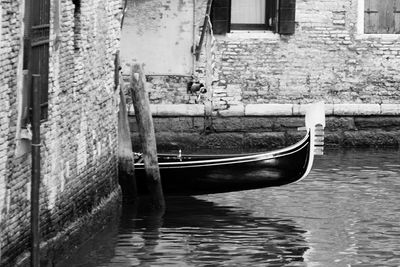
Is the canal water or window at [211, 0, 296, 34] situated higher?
window at [211, 0, 296, 34]

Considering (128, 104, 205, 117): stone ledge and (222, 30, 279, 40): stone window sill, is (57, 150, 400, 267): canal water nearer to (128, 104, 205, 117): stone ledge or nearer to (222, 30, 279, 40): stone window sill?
(128, 104, 205, 117): stone ledge

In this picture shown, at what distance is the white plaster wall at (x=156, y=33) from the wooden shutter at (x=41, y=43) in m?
9.13

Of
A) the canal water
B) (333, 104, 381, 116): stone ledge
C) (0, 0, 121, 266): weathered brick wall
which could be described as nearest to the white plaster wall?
(333, 104, 381, 116): stone ledge

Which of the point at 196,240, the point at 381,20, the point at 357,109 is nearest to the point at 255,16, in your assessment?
the point at 381,20

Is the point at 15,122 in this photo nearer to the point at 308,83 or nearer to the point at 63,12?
the point at 63,12

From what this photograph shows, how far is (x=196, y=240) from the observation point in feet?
46.0

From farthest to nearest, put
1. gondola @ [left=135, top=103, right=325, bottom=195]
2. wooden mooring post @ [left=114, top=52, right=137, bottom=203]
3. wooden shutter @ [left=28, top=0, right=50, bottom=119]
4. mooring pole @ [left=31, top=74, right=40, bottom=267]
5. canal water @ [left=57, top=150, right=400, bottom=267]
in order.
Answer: gondola @ [left=135, top=103, right=325, bottom=195]
wooden mooring post @ [left=114, top=52, right=137, bottom=203]
canal water @ [left=57, top=150, right=400, bottom=267]
wooden shutter @ [left=28, top=0, right=50, bottom=119]
mooring pole @ [left=31, top=74, right=40, bottom=267]

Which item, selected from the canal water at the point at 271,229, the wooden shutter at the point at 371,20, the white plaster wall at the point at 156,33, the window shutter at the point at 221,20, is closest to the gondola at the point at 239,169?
the canal water at the point at 271,229

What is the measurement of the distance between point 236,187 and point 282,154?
0.62 meters

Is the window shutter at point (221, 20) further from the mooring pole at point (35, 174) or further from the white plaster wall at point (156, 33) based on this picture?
the mooring pole at point (35, 174)

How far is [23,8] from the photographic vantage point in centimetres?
1057

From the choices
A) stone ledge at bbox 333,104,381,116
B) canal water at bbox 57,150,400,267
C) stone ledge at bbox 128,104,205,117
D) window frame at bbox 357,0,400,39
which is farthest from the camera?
window frame at bbox 357,0,400,39

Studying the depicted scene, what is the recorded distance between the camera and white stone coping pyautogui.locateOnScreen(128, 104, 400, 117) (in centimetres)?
2064

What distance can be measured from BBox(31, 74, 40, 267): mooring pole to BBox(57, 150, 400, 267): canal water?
72.3 inches
